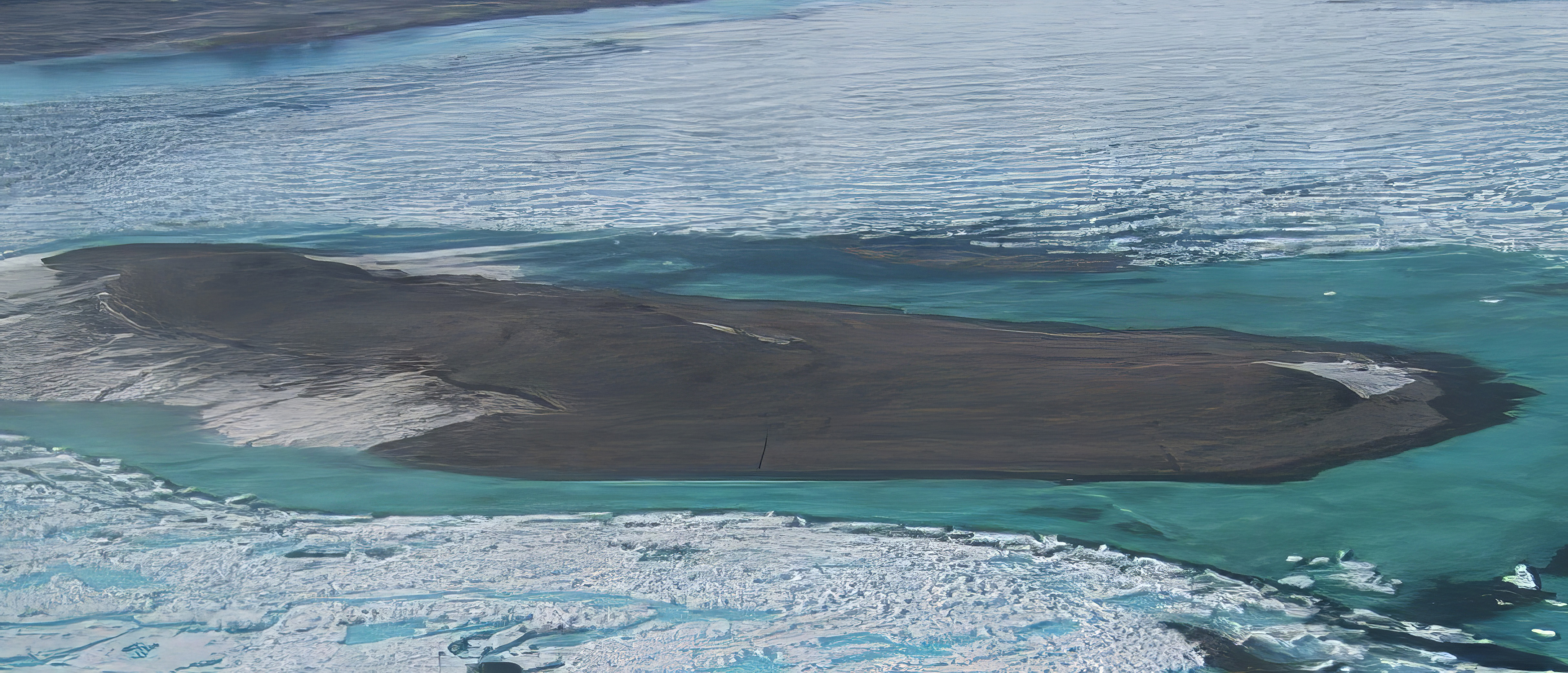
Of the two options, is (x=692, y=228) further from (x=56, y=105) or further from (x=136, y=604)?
(x=56, y=105)

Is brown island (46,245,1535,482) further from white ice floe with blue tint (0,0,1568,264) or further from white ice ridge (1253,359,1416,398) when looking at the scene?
white ice floe with blue tint (0,0,1568,264)

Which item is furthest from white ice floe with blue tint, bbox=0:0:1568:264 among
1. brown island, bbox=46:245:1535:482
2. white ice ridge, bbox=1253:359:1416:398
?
white ice ridge, bbox=1253:359:1416:398

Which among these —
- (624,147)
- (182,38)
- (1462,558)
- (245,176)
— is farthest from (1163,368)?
(182,38)

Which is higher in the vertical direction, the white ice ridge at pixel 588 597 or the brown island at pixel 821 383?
the brown island at pixel 821 383

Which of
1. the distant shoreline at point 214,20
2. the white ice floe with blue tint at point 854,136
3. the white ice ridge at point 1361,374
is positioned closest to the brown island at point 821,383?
the white ice ridge at point 1361,374

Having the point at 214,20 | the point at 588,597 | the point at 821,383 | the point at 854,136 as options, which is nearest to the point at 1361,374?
the point at 821,383

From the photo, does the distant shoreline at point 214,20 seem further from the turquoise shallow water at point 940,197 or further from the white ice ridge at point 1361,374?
the white ice ridge at point 1361,374
